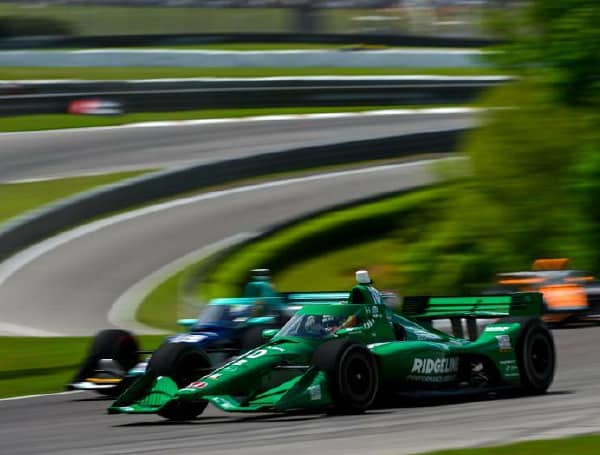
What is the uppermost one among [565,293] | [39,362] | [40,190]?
[40,190]

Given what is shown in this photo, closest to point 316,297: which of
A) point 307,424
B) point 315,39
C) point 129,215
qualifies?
point 307,424

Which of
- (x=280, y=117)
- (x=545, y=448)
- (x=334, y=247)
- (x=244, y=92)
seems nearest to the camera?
(x=545, y=448)

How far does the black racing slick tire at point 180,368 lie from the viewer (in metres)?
9.62

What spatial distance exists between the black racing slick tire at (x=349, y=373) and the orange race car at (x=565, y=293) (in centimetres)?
769

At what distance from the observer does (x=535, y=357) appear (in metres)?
10.8

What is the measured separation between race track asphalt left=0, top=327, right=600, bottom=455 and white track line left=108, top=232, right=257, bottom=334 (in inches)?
323

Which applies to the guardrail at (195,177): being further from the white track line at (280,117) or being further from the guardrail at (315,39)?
the guardrail at (315,39)

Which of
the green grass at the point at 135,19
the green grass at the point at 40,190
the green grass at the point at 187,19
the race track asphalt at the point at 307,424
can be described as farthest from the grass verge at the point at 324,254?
the green grass at the point at 187,19

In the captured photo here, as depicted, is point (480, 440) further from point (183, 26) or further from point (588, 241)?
point (183, 26)

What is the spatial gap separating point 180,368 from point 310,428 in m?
1.58

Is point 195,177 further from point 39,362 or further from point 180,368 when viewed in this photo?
point 180,368

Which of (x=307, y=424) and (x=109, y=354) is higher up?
(x=109, y=354)

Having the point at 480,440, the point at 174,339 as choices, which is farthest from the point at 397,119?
the point at 480,440

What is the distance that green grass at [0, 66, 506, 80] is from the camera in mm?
39062
